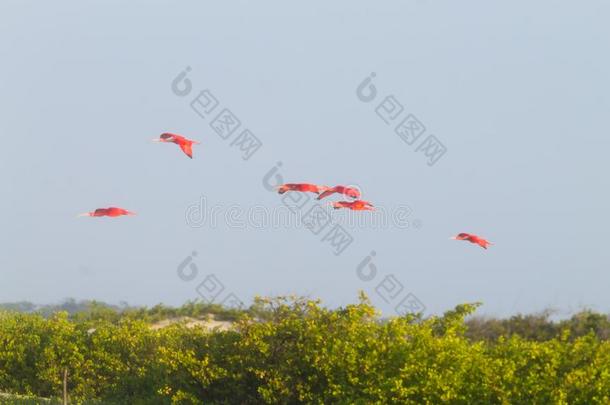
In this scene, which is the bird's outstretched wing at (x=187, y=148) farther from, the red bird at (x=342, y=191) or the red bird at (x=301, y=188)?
the red bird at (x=342, y=191)

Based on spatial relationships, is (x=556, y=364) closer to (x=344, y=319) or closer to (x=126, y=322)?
(x=344, y=319)

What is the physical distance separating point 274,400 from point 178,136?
3580 millimetres

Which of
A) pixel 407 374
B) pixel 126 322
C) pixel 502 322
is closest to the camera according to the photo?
pixel 407 374

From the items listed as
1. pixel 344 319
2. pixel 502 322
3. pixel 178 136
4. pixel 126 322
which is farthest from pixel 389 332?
pixel 502 322

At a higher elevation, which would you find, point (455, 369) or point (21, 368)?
point (455, 369)

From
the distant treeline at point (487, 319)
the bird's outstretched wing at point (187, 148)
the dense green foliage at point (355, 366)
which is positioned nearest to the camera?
the dense green foliage at point (355, 366)

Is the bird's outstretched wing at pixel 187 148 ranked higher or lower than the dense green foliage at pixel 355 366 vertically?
higher

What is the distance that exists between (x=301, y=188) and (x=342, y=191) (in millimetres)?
509

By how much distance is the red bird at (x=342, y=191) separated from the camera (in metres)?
10.3

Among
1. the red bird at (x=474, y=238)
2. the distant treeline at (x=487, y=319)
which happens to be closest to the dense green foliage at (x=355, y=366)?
the red bird at (x=474, y=238)

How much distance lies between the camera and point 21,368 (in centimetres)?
1479

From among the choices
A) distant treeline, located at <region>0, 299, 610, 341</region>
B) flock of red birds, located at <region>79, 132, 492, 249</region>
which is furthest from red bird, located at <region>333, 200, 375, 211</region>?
distant treeline, located at <region>0, 299, 610, 341</region>

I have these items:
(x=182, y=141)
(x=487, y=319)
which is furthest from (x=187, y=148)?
(x=487, y=319)

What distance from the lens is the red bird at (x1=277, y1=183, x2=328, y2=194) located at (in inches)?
407
